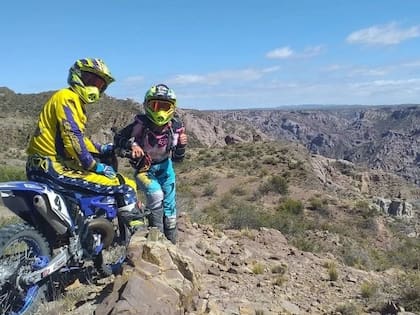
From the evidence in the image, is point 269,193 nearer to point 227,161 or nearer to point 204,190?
point 204,190

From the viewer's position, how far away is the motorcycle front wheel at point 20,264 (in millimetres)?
4270

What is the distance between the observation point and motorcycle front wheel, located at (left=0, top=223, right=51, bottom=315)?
14.0ft

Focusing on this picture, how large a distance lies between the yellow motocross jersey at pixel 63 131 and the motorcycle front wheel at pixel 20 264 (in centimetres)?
76

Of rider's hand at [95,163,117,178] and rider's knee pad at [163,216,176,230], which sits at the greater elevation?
rider's hand at [95,163,117,178]

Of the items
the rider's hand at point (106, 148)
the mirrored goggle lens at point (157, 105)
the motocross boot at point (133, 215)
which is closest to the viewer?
the motocross boot at point (133, 215)

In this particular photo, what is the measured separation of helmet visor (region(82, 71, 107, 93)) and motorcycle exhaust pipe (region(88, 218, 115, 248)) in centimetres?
134

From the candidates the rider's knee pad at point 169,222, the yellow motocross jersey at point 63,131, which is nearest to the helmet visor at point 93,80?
the yellow motocross jersey at point 63,131

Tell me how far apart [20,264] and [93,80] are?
191 centimetres

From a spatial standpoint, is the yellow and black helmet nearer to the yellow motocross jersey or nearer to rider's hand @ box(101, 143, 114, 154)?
the yellow motocross jersey

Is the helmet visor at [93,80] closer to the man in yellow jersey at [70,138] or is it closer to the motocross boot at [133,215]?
the man in yellow jersey at [70,138]

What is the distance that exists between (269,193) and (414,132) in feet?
539

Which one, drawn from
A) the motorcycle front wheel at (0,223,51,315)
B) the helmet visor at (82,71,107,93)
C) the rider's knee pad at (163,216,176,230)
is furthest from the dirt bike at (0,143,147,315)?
the rider's knee pad at (163,216,176,230)

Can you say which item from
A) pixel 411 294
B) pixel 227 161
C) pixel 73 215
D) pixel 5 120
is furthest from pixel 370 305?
pixel 5 120

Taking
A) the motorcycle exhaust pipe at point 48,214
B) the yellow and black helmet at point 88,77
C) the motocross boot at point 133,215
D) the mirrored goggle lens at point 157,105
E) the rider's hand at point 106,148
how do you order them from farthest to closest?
the mirrored goggle lens at point 157,105
the rider's hand at point 106,148
the motocross boot at point 133,215
the yellow and black helmet at point 88,77
the motorcycle exhaust pipe at point 48,214
